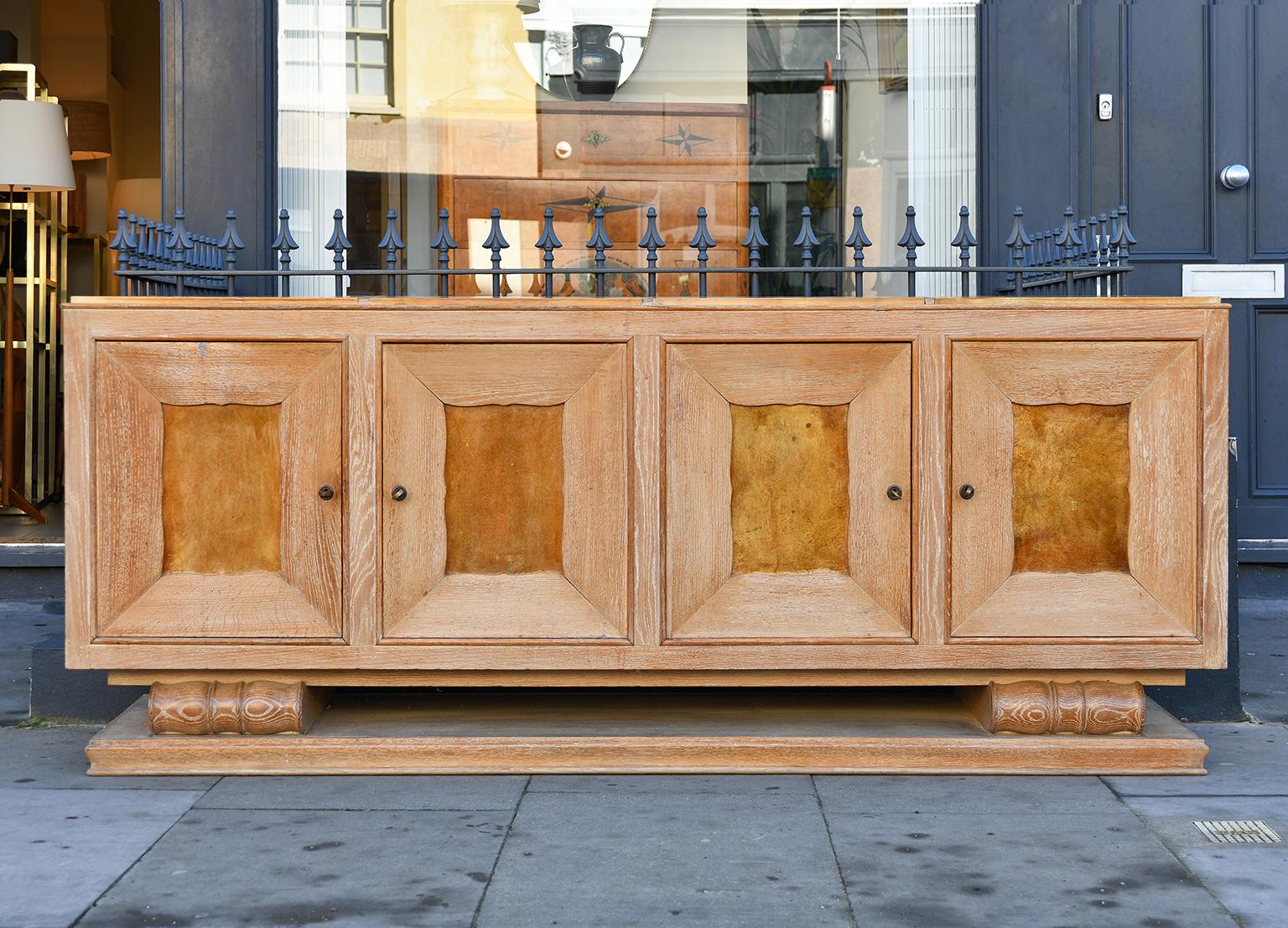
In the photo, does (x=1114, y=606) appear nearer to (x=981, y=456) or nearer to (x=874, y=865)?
(x=981, y=456)

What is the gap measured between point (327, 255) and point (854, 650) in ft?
9.25

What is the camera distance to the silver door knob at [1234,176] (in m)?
5.66

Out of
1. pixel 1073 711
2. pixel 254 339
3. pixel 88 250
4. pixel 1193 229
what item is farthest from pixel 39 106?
pixel 1073 711

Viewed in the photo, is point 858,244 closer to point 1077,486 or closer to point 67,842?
point 1077,486

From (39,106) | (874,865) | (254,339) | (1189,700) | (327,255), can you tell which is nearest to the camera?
(874,865)

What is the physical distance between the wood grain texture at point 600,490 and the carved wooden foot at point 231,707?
0.85m

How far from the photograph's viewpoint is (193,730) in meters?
3.87

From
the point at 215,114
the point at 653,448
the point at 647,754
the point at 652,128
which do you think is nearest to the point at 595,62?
the point at 652,128

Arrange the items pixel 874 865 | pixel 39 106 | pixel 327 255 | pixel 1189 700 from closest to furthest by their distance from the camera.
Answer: pixel 874 865, pixel 1189 700, pixel 327 255, pixel 39 106

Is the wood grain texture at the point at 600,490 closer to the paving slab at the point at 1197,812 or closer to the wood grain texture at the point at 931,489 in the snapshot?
the wood grain texture at the point at 931,489

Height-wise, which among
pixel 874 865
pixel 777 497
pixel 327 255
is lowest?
pixel 874 865

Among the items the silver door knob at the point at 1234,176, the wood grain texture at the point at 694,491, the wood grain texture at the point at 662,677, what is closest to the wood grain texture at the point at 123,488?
the wood grain texture at the point at 662,677

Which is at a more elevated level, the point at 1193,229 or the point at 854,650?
the point at 1193,229

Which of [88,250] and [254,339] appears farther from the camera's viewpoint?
[88,250]
